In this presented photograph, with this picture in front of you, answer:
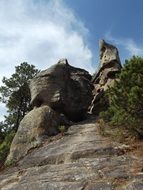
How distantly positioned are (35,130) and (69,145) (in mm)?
5443

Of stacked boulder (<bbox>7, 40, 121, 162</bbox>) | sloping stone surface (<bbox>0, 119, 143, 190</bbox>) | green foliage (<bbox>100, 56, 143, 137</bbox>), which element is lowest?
sloping stone surface (<bbox>0, 119, 143, 190</bbox>)

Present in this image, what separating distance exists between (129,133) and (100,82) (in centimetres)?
1988

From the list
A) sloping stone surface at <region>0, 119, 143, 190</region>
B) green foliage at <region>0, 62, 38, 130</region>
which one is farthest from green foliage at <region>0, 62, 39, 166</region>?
sloping stone surface at <region>0, 119, 143, 190</region>

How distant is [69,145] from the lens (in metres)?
22.3

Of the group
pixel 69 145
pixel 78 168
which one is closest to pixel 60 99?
pixel 69 145

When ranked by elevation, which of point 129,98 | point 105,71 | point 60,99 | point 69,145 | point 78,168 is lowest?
point 78,168

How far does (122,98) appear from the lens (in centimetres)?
2188

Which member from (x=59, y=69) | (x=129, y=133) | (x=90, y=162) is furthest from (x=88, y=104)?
(x=90, y=162)

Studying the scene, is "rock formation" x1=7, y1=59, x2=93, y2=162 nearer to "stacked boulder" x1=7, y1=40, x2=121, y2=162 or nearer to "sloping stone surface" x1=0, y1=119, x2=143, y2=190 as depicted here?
"stacked boulder" x1=7, y1=40, x2=121, y2=162

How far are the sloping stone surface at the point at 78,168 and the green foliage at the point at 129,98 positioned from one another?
1.35m

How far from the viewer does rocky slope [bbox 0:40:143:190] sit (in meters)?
15.9

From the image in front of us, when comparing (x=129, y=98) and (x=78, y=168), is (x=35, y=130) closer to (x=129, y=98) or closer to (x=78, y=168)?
(x=129, y=98)

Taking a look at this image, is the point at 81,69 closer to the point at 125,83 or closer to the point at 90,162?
the point at 125,83

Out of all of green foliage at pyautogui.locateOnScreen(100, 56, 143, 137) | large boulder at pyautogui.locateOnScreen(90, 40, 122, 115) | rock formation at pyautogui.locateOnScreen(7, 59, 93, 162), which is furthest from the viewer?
large boulder at pyautogui.locateOnScreen(90, 40, 122, 115)
